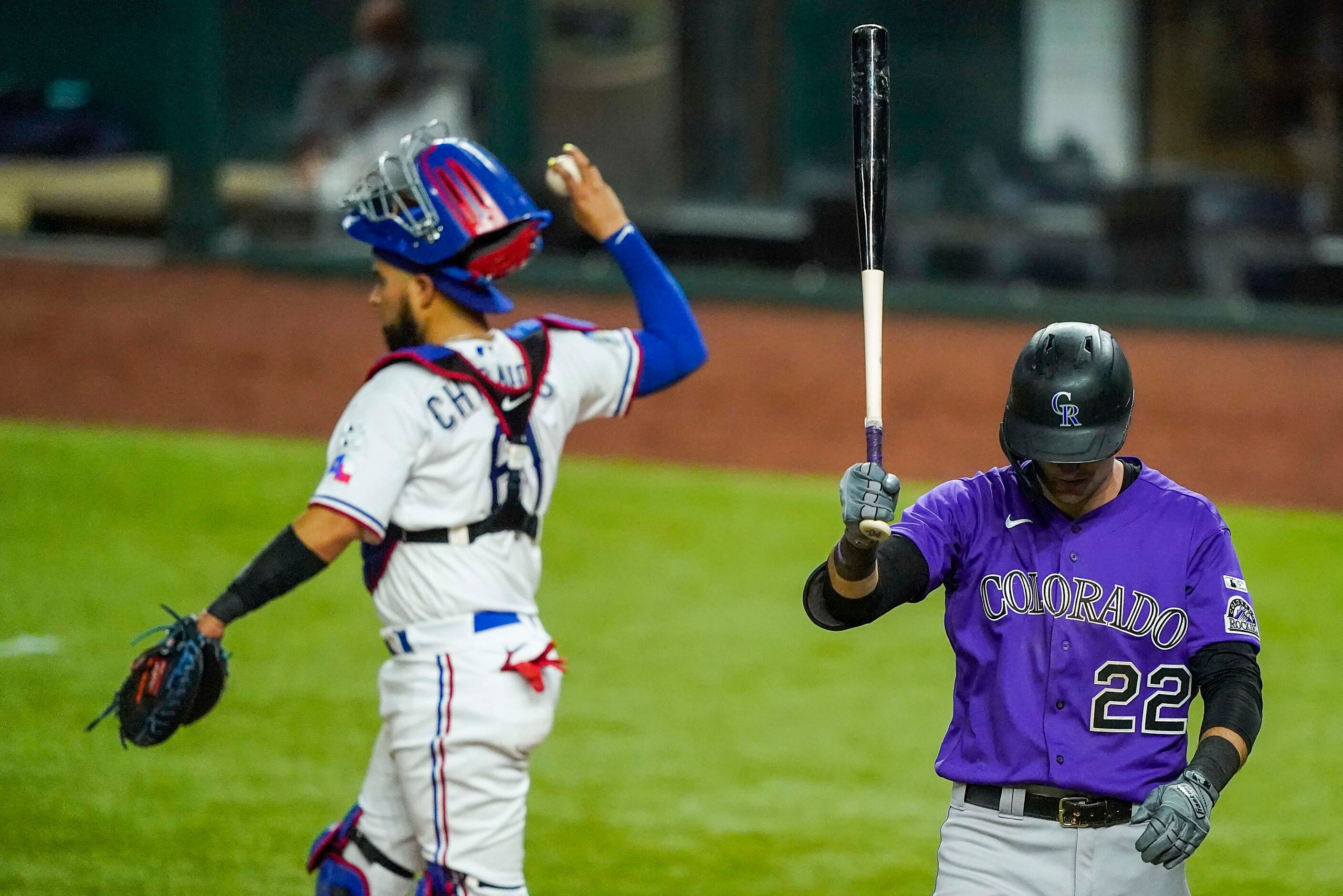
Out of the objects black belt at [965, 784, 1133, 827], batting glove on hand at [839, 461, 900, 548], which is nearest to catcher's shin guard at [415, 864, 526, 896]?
black belt at [965, 784, 1133, 827]

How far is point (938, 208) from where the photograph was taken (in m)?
13.8

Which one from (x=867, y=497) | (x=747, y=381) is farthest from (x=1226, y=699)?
(x=747, y=381)

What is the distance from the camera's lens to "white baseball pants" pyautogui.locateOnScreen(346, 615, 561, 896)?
341 cm

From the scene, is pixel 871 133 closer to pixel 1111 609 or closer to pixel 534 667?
pixel 1111 609

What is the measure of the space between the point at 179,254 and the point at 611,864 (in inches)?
434

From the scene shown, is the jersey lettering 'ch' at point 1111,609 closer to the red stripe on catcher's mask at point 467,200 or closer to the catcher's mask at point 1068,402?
the catcher's mask at point 1068,402

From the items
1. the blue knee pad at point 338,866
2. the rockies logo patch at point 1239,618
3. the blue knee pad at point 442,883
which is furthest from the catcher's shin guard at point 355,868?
the rockies logo patch at point 1239,618

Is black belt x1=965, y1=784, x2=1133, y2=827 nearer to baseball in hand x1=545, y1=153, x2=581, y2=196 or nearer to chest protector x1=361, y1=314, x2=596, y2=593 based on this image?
chest protector x1=361, y1=314, x2=596, y2=593

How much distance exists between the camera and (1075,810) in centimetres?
305

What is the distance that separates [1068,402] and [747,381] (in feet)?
29.4

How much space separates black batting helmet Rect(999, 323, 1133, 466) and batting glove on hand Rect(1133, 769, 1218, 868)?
0.57 m

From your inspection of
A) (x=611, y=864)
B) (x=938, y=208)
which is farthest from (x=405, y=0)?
(x=611, y=864)

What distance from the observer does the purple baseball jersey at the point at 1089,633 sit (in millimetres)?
3068

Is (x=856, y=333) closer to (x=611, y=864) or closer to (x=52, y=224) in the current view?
(x=52, y=224)
